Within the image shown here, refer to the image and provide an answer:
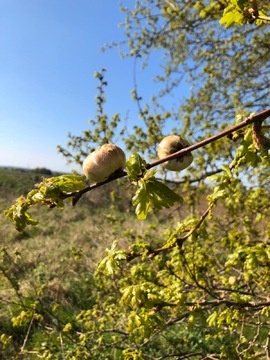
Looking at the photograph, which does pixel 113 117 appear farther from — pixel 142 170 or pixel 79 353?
pixel 142 170

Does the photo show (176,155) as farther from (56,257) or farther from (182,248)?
(56,257)

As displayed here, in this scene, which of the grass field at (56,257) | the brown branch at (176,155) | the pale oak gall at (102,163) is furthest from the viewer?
the grass field at (56,257)

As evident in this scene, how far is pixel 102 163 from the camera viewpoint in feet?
4.11

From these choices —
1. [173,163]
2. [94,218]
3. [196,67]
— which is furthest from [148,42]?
[94,218]

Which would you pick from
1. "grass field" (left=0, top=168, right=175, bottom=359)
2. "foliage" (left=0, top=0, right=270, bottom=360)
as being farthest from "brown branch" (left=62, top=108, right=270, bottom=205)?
"grass field" (left=0, top=168, right=175, bottom=359)

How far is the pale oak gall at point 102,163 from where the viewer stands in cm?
126

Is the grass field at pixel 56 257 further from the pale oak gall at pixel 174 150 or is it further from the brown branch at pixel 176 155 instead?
the pale oak gall at pixel 174 150

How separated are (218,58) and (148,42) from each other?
1.53 meters

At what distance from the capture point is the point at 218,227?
5844 millimetres

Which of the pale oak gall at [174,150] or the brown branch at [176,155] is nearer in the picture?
the brown branch at [176,155]

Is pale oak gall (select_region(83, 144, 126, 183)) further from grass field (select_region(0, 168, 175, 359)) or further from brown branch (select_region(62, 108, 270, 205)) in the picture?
grass field (select_region(0, 168, 175, 359))

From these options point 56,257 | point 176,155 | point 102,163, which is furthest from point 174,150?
point 56,257

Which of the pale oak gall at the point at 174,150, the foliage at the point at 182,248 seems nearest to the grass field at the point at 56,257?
the foliage at the point at 182,248

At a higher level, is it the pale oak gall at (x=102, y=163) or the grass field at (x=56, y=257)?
the pale oak gall at (x=102, y=163)
